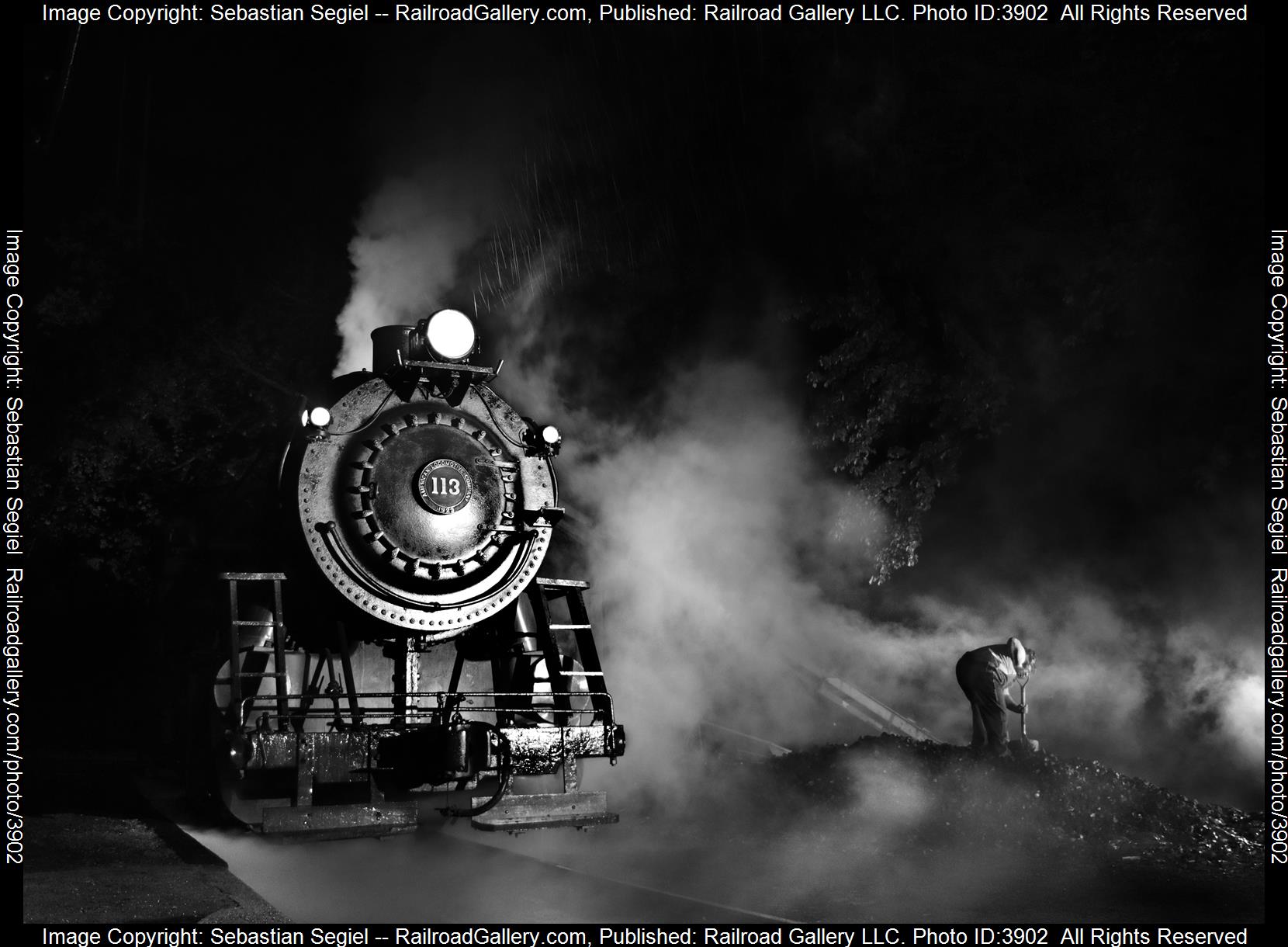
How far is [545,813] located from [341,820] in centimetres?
105

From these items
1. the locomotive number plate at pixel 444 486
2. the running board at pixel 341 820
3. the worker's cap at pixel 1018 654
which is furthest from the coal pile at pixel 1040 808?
the locomotive number plate at pixel 444 486

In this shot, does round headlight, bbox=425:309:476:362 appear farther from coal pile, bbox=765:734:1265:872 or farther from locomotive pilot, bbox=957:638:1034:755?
locomotive pilot, bbox=957:638:1034:755

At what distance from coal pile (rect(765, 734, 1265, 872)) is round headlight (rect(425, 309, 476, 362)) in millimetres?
4321

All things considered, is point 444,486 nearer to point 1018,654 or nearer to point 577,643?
point 577,643

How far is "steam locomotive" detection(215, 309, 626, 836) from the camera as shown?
582 cm

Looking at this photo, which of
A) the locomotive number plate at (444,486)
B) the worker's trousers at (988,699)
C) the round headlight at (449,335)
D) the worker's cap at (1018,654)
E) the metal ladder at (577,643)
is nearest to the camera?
the metal ladder at (577,643)

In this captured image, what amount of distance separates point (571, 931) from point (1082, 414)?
8.36 m

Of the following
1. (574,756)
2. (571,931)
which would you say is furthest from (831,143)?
(571,931)

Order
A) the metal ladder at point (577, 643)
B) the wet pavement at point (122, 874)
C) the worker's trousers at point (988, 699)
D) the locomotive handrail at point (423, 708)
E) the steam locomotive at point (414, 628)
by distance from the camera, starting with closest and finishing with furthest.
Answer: the wet pavement at point (122, 874) → the locomotive handrail at point (423, 708) → the steam locomotive at point (414, 628) → the metal ladder at point (577, 643) → the worker's trousers at point (988, 699)

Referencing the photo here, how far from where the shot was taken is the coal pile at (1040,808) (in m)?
7.18

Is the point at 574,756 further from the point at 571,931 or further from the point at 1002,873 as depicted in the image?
the point at 1002,873

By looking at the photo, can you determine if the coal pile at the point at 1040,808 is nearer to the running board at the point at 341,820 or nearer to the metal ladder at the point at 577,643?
the metal ladder at the point at 577,643

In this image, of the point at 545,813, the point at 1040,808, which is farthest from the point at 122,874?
the point at 1040,808

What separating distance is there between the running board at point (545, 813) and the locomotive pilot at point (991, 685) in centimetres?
373
